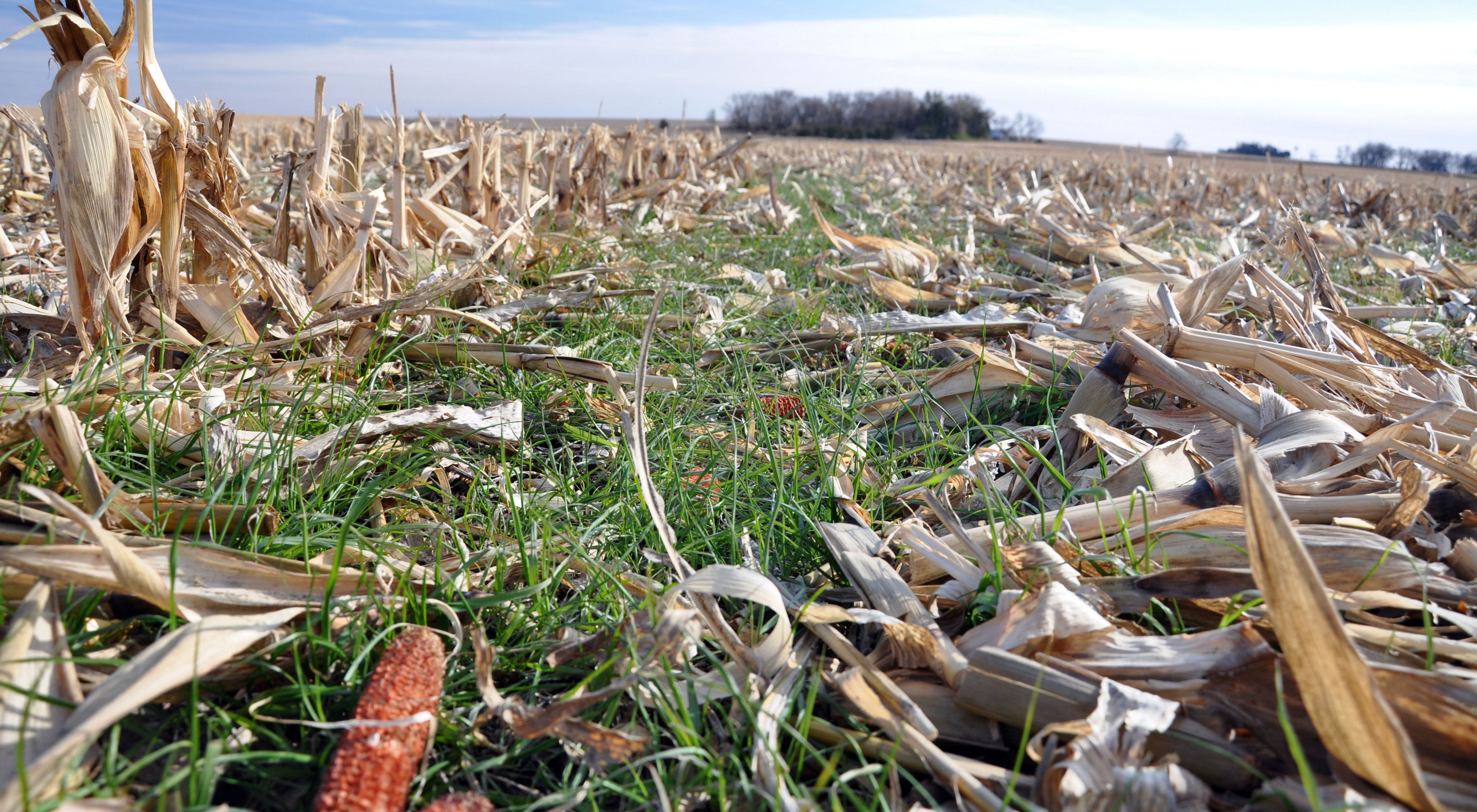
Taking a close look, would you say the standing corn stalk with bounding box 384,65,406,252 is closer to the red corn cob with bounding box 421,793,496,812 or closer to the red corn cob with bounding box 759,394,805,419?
the red corn cob with bounding box 759,394,805,419

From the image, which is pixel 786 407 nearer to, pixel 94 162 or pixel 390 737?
pixel 390 737

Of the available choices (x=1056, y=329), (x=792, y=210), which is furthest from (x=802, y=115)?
(x=1056, y=329)

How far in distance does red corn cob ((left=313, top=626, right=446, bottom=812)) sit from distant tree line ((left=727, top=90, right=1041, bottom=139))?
5714 centimetres

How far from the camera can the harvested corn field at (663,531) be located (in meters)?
0.98

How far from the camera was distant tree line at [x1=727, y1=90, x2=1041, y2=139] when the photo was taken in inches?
2206

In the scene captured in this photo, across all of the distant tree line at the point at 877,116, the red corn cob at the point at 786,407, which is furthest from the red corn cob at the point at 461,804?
the distant tree line at the point at 877,116

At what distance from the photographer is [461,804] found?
0.90 metres

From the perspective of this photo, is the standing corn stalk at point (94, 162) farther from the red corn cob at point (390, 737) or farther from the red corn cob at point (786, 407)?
the red corn cob at point (786, 407)

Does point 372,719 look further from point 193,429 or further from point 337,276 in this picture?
point 337,276

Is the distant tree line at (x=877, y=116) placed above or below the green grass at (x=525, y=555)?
above

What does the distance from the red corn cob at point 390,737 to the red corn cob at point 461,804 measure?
54mm

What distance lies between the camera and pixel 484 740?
1091 mm

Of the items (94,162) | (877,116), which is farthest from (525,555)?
(877,116)

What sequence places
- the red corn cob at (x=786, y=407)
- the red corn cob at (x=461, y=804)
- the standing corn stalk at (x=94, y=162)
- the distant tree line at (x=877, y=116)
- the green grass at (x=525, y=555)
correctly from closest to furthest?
the red corn cob at (x=461, y=804) < the green grass at (x=525, y=555) < the standing corn stalk at (x=94, y=162) < the red corn cob at (x=786, y=407) < the distant tree line at (x=877, y=116)
